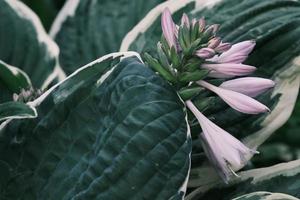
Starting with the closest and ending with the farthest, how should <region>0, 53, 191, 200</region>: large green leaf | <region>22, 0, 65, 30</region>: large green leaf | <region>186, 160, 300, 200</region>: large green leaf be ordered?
<region>0, 53, 191, 200</region>: large green leaf → <region>186, 160, 300, 200</region>: large green leaf → <region>22, 0, 65, 30</region>: large green leaf

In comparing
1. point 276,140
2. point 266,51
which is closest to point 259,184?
point 266,51

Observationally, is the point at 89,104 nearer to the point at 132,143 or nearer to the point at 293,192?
the point at 132,143

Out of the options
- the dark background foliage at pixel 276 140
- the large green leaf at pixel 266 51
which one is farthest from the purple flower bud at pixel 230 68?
the dark background foliage at pixel 276 140

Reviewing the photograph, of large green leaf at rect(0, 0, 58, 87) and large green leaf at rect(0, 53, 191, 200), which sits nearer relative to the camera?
large green leaf at rect(0, 53, 191, 200)

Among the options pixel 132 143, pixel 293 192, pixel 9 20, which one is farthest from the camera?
pixel 9 20

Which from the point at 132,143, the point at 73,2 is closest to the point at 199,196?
the point at 132,143

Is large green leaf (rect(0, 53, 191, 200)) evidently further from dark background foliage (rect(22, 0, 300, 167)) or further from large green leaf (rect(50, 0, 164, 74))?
dark background foliage (rect(22, 0, 300, 167))

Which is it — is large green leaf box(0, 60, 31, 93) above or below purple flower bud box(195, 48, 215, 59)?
below

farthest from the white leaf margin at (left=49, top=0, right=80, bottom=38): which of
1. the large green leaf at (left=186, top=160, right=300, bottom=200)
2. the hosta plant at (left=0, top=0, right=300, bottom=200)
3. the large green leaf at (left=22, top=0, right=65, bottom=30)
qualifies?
the large green leaf at (left=186, top=160, right=300, bottom=200)
